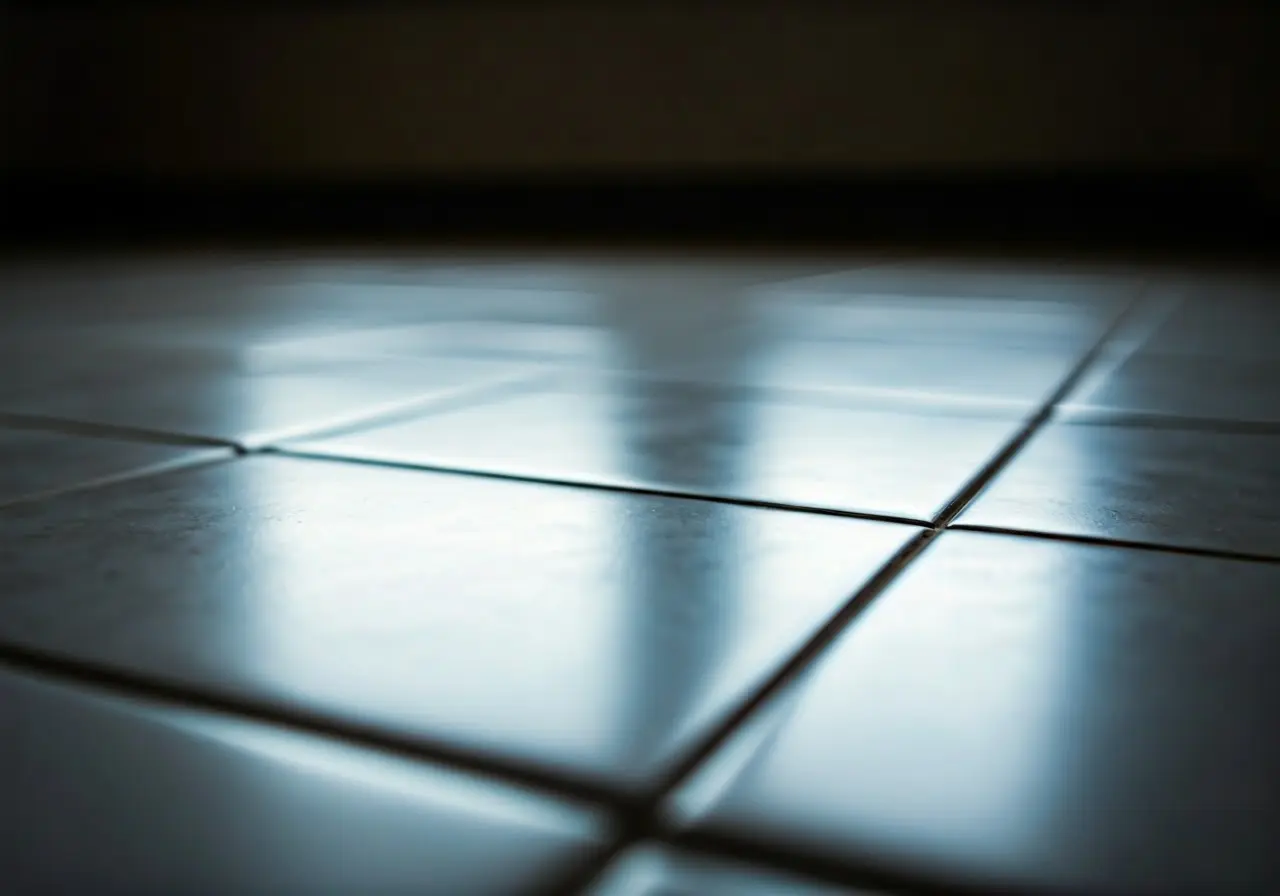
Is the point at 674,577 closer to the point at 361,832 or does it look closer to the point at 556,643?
the point at 556,643

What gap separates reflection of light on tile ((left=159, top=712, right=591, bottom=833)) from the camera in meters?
0.31

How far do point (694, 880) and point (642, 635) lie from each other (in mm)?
151

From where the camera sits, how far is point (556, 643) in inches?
16.7

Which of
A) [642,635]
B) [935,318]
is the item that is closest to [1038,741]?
[642,635]

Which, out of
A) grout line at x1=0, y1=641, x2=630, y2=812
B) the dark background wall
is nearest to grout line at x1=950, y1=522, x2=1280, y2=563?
grout line at x1=0, y1=641, x2=630, y2=812

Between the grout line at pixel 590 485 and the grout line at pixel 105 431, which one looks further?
the grout line at pixel 105 431

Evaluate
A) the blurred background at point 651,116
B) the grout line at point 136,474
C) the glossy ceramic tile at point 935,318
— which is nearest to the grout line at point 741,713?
the grout line at point 136,474

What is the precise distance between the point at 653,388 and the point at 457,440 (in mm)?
232

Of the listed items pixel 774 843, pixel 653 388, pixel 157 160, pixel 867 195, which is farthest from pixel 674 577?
pixel 157 160

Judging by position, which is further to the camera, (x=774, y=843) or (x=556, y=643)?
(x=556, y=643)

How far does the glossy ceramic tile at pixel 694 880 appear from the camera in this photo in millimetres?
282

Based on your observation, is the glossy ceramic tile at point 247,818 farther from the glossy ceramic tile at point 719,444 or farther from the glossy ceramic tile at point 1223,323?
the glossy ceramic tile at point 1223,323

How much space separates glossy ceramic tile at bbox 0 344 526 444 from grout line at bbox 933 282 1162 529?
392mm

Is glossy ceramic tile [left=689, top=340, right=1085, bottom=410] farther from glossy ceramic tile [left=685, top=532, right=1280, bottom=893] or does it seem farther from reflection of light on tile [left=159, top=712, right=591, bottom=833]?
reflection of light on tile [left=159, top=712, right=591, bottom=833]
